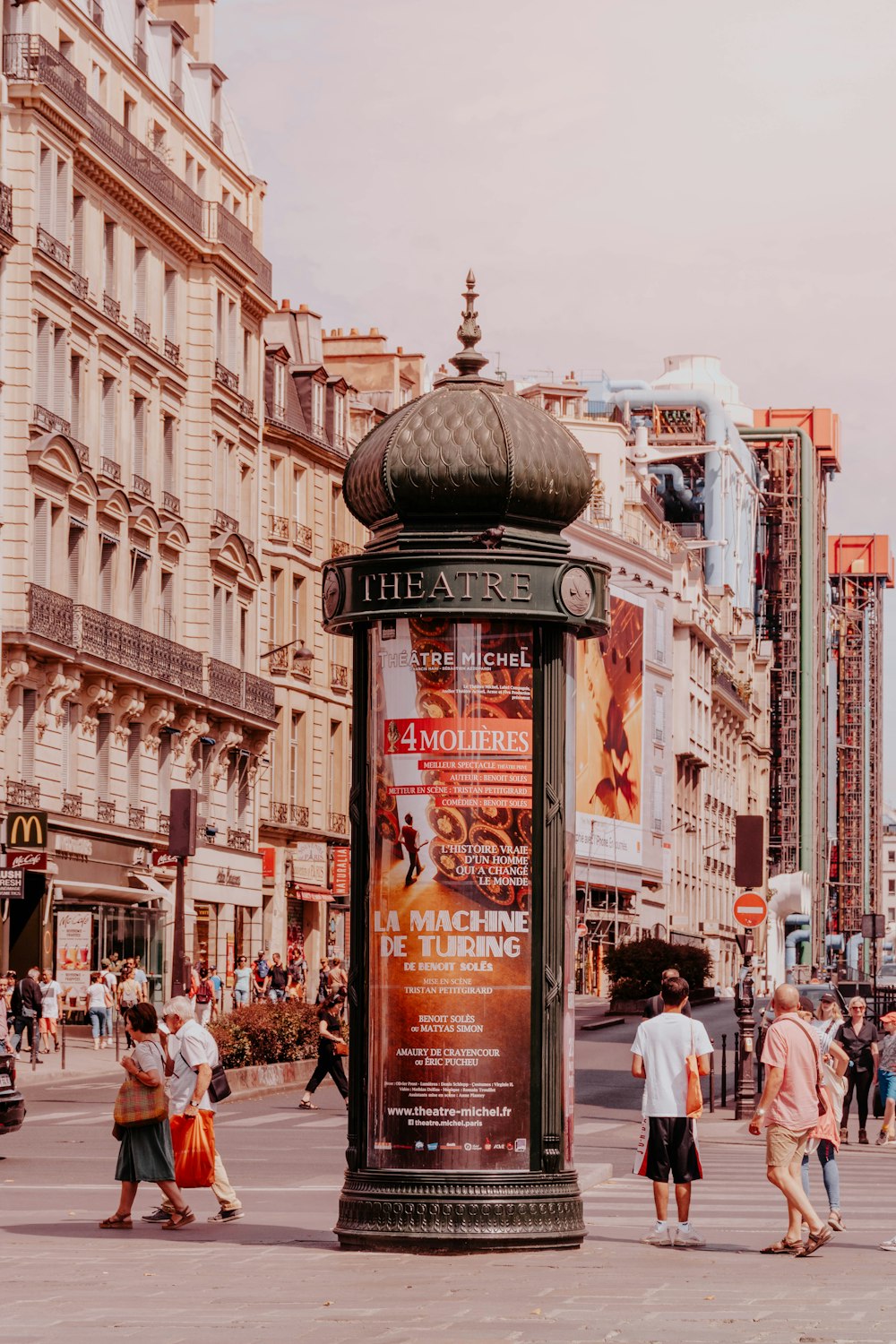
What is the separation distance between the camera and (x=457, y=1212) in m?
13.6

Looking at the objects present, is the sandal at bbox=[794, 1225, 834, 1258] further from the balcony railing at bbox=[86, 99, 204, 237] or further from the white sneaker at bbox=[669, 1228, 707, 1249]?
the balcony railing at bbox=[86, 99, 204, 237]

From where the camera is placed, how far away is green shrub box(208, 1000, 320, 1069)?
34.5m

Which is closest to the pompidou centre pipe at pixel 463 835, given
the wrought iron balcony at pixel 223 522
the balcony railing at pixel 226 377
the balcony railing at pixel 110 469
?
the balcony railing at pixel 110 469

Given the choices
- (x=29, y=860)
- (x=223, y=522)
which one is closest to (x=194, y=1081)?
(x=29, y=860)

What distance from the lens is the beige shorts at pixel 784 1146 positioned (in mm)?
14672

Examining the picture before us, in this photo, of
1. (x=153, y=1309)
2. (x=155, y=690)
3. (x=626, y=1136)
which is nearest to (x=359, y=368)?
(x=155, y=690)

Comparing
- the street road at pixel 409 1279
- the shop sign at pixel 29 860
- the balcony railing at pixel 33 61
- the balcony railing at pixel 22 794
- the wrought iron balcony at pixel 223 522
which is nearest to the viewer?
the street road at pixel 409 1279

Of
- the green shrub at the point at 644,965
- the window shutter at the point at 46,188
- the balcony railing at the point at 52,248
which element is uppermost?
the window shutter at the point at 46,188

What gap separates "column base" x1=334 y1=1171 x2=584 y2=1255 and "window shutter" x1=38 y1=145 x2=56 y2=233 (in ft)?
133

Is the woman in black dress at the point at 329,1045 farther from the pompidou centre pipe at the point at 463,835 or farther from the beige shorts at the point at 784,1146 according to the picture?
the pompidou centre pipe at the point at 463,835

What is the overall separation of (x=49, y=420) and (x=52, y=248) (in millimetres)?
3569

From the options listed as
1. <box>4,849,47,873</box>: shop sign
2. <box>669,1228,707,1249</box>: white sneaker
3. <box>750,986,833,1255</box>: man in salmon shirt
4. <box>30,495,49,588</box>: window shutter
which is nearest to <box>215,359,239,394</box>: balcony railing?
<box>30,495,49,588</box>: window shutter

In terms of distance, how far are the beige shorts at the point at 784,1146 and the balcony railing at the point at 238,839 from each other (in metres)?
50.5

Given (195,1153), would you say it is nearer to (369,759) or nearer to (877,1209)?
(369,759)
